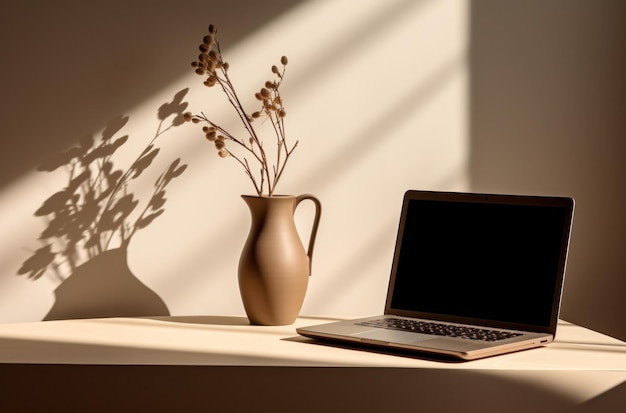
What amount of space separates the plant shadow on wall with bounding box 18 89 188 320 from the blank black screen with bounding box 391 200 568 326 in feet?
1.62

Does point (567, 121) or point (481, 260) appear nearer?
point (481, 260)

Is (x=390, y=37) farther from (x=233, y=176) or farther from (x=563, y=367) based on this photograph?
(x=563, y=367)

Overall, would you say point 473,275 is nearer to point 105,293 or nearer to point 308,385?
point 308,385

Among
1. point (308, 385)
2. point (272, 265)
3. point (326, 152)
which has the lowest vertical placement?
point (308, 385)

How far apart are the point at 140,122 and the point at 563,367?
931 mm

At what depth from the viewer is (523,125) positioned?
1.77 meters

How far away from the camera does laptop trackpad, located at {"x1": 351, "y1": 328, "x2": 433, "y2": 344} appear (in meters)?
1.29

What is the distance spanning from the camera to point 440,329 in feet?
4.57

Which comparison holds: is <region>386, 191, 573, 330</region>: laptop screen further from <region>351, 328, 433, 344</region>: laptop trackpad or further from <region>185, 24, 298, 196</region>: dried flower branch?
<region>185, 24, 298, 196</region>: dried flower branch

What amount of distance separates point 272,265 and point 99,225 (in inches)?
14.8

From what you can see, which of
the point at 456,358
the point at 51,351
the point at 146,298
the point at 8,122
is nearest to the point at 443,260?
the point at 456,358

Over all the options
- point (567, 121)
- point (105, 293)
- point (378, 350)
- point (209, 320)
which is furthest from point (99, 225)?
point (567, 121)

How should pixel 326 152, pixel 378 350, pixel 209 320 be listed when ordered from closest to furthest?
pixel 378 350
pixel 209 320
pixel 326 152

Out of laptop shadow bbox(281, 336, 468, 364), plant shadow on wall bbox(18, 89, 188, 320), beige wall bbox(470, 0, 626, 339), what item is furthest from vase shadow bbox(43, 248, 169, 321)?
beige wall bbox(470, 0, 626, 339)
